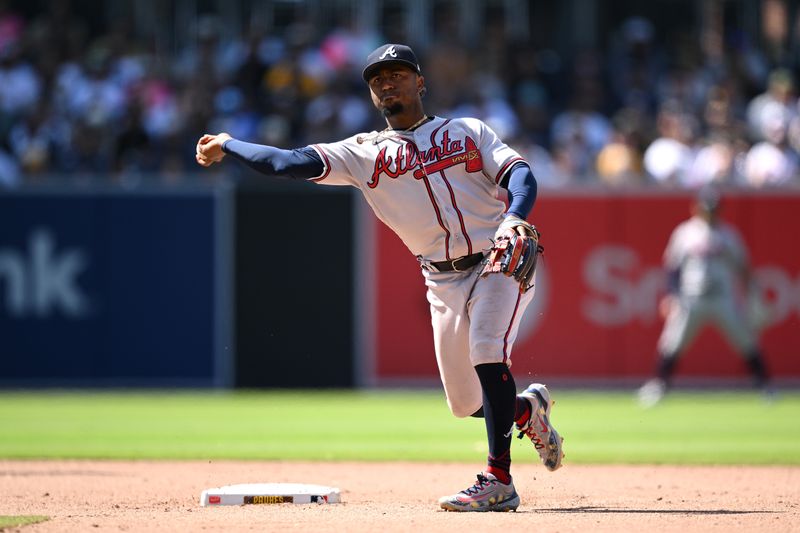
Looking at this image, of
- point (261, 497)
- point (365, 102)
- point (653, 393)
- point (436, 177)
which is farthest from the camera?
point (365, 102)

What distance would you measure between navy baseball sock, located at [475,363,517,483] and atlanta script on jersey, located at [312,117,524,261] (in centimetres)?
61

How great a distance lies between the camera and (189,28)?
20.4 m

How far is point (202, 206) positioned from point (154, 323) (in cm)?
Result: 143

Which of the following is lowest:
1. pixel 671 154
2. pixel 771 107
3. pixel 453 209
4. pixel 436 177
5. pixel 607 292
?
pixel 607 292

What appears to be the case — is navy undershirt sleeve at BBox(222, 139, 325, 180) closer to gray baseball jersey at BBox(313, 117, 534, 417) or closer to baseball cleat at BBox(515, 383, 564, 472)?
gray baseball jersey at BBox(313, 117, 534, 417)

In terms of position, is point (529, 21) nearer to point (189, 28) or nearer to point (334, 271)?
point (189, 28)

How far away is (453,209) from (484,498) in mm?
Result: 1371

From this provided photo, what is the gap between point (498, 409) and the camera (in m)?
6.38

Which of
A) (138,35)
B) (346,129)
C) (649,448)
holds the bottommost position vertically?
(649,448)

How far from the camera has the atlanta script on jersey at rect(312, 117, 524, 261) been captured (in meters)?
6.49

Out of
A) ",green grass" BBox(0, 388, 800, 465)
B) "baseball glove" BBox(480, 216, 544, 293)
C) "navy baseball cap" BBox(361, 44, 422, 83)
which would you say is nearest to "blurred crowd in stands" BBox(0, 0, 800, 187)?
",green grass" BBox(0, 388, 800, 465)

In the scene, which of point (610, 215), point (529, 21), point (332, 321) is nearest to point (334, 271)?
point (332, 321)

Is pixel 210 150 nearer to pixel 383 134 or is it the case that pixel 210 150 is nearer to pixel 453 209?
pixel 383 134

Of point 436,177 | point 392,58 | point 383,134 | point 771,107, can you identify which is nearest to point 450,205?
point 436,177
